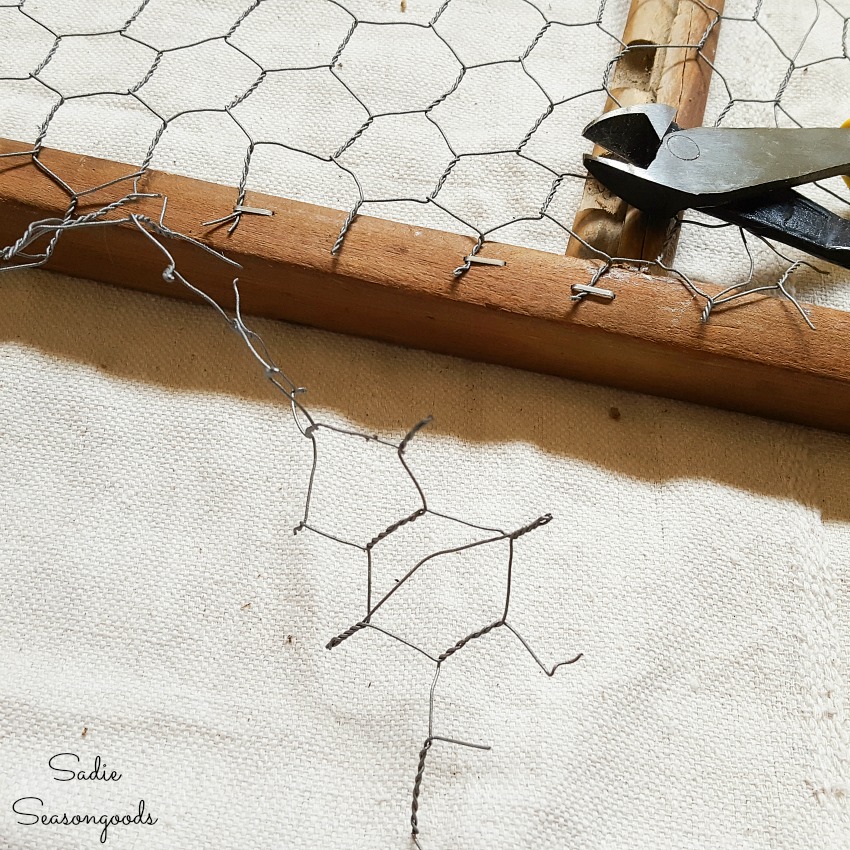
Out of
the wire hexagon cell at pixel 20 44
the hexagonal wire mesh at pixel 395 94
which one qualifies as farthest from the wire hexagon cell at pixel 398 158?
the wire hexagon cell at pixel 20 44

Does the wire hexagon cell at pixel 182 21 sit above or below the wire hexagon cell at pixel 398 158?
above

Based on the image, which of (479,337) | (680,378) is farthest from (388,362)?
(680,378)

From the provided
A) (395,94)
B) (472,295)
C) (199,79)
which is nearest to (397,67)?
(395,94)

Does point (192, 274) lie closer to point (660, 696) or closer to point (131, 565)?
point (131, 565)

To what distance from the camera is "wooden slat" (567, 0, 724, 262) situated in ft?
1.80

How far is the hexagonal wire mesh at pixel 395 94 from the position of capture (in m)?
0.62

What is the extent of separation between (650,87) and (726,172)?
5.0 inches

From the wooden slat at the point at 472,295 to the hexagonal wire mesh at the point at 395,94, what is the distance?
0.19ft

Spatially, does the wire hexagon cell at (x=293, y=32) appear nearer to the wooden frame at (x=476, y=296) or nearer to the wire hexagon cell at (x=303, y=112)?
the wire hexagon cell at (x=303, y=112)

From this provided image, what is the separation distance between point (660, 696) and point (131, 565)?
0.29m

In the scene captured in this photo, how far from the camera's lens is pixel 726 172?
0.52 meters

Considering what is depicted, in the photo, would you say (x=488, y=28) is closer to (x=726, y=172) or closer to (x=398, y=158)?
(x=398, y=158)

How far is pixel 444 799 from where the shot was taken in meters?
0.46

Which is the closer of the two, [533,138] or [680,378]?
[680,378]
